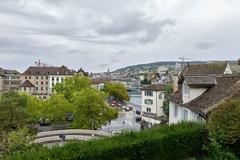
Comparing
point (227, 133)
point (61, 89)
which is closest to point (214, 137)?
point (227, 133)

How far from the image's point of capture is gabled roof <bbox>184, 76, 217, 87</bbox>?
93.8 feet

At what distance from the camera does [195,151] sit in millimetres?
19391

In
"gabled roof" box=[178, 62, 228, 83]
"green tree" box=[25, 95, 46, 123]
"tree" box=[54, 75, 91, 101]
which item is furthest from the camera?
"tree" box=[54, 75, 91, 101]

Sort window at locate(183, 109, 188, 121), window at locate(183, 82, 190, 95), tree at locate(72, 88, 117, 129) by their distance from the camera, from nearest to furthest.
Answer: window at locate(183, 82, 190, 95) < window at locate(183, 109, 188, 121) < tree at locate(72, 88, 117, 129)

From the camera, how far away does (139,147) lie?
16.7 m

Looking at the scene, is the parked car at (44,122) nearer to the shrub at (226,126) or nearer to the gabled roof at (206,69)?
the gabled roof at (206,69)

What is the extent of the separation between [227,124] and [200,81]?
1116 centimetres

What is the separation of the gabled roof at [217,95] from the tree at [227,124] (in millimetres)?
5114

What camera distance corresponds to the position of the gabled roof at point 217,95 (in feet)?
79.7

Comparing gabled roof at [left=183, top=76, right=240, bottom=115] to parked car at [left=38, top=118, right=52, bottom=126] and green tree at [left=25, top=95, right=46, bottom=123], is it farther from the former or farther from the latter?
parked car at [left=38, top=118, right=52, bottom=126]

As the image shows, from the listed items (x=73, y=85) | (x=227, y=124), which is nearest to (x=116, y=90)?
(x=73, y=85)

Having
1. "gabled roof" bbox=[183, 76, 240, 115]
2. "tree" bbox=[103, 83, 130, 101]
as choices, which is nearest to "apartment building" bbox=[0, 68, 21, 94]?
"tree" bbox=[103, 83, 130, 101]

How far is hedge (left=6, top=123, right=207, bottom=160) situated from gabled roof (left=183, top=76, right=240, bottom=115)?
463cm

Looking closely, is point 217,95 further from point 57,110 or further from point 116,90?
point 116,90
